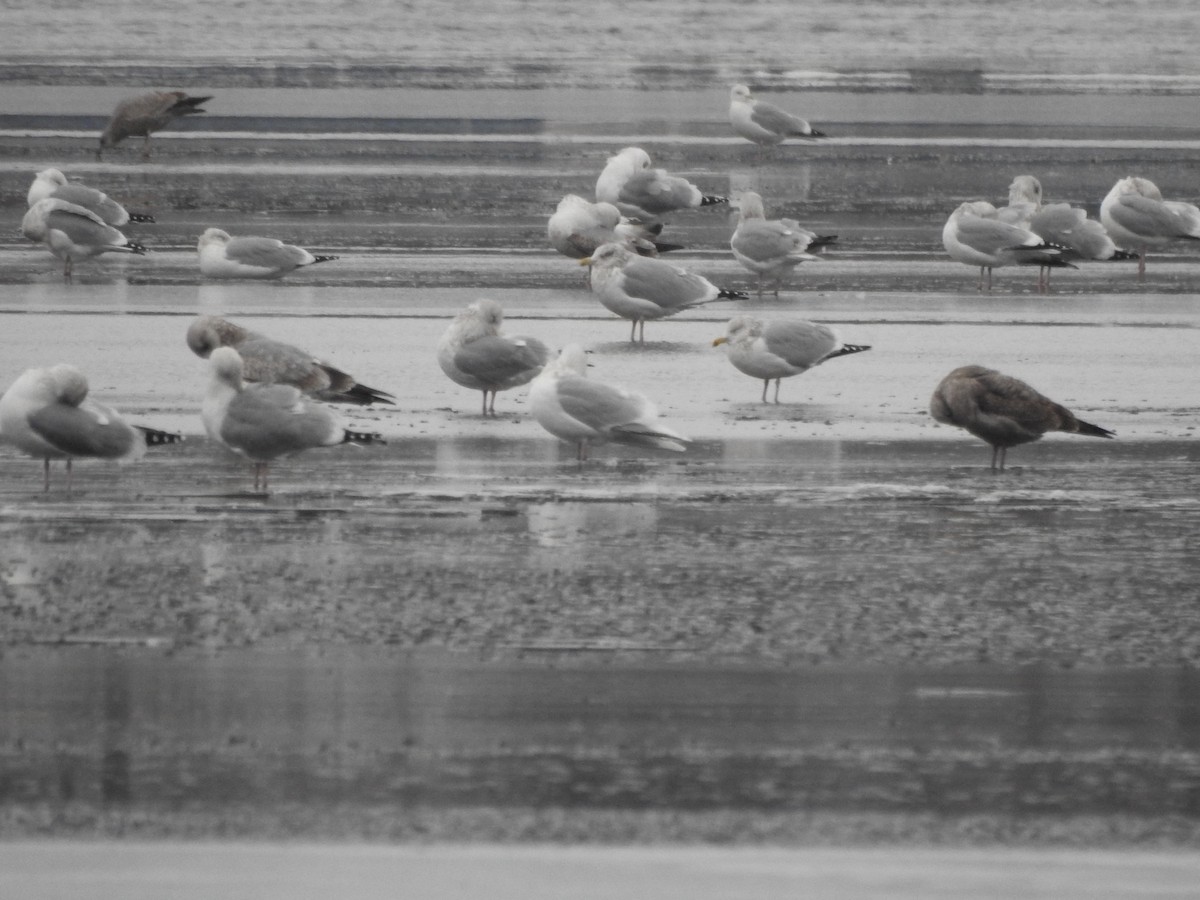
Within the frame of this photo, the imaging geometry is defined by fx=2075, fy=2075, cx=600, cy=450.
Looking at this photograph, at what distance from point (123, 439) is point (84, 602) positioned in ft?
6.10

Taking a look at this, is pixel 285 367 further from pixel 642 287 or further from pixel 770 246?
pixel 770 246

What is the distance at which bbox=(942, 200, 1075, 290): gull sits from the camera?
52.6 ft

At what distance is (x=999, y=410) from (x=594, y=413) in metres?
1.94

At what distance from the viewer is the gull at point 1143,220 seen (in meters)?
17.1

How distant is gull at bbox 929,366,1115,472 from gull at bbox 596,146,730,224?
899 cm

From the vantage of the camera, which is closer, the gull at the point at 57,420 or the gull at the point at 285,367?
the gull at the point at 57,420

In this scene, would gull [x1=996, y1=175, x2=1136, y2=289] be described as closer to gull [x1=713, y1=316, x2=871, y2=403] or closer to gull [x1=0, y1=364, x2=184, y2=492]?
gull [x1=713, y1=316, x2=871, y2=403]

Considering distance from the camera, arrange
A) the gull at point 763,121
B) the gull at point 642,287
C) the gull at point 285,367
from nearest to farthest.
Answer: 1. the gull at point 285,367
2. the gull at point 642,287
3. the gull at point 763,121

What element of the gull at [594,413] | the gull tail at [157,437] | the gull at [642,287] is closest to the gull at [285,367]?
the gull tail at [157,437]

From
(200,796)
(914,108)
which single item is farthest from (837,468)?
(914,108)

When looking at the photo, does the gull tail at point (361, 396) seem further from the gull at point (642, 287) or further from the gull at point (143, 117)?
→ the gull at point (143, 117)

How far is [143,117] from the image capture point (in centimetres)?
2438

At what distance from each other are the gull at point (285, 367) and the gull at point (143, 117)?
13.9 m

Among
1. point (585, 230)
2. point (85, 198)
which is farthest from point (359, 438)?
point (85, 198)
